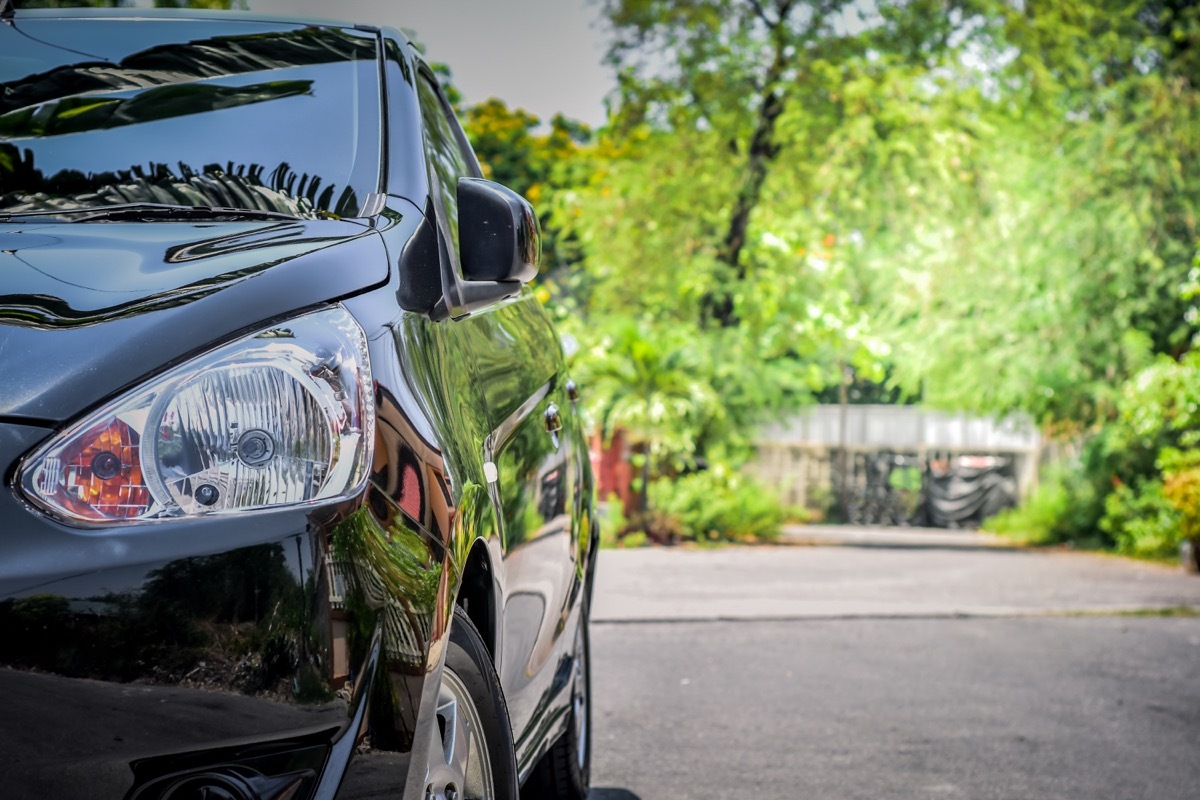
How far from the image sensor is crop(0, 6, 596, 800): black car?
1.60 meters

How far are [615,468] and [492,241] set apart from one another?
13607 millimetres

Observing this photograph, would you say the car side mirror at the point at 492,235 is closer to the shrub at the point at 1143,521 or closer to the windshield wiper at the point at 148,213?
the windshield wiper at the point at 148,213

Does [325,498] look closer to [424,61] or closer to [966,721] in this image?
[424,61]

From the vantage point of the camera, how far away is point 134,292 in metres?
1.86

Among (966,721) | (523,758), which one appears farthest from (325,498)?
(966,721)

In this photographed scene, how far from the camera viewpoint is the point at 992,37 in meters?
18.2

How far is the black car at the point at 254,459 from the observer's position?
1604 mm

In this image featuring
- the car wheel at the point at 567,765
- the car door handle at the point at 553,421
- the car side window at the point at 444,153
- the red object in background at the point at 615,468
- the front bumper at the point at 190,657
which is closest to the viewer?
the front bumper at the point at 190,657

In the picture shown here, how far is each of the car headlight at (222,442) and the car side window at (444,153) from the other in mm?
846

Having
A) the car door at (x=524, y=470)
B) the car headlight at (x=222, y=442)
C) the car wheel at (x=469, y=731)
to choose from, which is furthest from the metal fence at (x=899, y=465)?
the car headlight at (x=222, y=442)

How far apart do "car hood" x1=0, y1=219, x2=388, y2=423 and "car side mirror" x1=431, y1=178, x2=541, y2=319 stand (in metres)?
0.47

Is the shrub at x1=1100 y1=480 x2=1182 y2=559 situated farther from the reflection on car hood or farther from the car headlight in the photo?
the car headlight

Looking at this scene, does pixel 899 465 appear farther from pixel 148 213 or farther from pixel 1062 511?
pixel 148 213

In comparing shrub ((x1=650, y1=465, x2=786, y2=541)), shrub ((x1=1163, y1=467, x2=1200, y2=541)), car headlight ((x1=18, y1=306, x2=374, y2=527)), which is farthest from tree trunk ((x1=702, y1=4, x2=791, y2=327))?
car headlight ((x1=18, y1=306, x2=374, y2=527))
